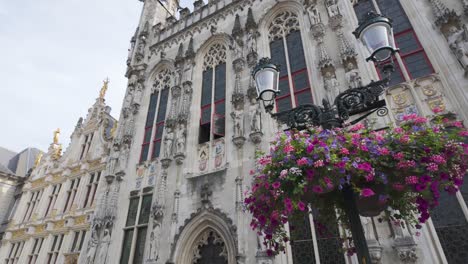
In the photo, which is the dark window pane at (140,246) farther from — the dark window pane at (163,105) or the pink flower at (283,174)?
the pink flower at (283,174)

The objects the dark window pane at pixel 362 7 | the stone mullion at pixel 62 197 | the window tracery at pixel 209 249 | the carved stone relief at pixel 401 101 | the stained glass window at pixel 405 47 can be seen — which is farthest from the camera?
the stone mullion at pixel 62 197

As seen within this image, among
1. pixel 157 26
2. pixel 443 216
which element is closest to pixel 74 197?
pixel 157 26

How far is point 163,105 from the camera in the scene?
→ 16.7 metres

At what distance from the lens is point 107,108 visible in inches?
852

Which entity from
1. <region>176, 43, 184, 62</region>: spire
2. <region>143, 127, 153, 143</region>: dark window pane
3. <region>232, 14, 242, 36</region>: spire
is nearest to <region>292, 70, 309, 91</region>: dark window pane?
Answer: <region>232, 14, 242, 36</region>: spire

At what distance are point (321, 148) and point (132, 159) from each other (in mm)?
13127

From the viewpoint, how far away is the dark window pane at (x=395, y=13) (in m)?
10.9

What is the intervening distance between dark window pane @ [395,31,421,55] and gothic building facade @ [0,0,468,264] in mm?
42

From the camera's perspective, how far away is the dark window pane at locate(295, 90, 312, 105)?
1150cm

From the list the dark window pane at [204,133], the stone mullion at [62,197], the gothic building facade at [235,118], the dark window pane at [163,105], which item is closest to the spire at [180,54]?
the gothic building facade at [235,118]

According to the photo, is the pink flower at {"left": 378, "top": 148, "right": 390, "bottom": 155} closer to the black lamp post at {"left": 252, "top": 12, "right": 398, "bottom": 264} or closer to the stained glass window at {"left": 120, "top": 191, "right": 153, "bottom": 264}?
the black lamp post at {"left": 252, "top": 12, "right": 398, "bottom": 264}

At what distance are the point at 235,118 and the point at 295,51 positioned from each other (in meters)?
4.59

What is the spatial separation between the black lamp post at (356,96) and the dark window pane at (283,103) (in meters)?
6.60

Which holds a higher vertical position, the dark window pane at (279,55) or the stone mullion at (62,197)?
the dark window pane at (279,55)
